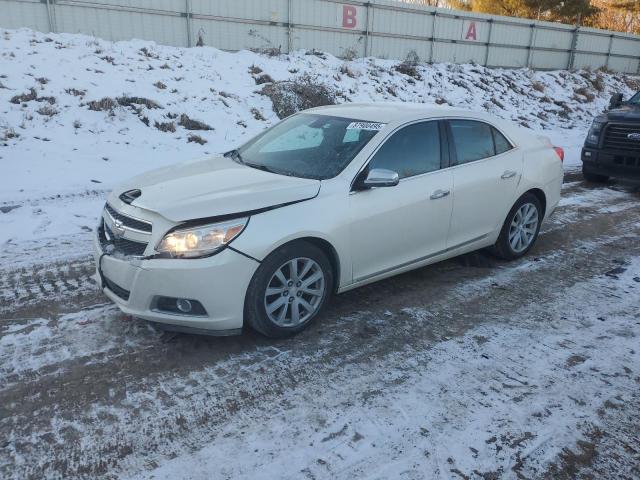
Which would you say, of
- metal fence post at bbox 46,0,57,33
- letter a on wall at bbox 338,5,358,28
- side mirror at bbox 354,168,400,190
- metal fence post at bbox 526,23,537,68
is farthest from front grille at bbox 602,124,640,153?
metal fence post at bbox 526,23,537,68

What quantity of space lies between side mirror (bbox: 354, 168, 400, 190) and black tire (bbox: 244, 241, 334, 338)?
0.62 m

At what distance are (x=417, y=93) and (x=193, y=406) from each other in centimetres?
1534

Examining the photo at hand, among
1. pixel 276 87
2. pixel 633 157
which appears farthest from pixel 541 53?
pixel 633 157

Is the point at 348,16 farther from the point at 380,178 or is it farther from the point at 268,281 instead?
the point at 268,281

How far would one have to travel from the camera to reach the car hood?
358cm

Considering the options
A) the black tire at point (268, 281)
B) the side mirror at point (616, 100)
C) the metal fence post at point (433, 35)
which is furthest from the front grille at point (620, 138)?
the metal fence post at point (433, 35)

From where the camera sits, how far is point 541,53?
23672 mm

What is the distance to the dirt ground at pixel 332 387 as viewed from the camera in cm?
273

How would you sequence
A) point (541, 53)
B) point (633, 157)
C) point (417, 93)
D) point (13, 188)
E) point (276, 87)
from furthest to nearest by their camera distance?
point (541, 53) < point (417, 93) < point (276, 87) < point (633, 157) < point (13, 188)

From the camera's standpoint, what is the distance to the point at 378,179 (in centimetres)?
404

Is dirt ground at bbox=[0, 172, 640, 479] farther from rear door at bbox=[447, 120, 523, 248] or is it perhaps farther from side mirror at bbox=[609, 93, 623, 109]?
side mirror at bbox=[609, 93, 623, 109]

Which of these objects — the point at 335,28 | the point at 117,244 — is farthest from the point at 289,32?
the point at 117,244

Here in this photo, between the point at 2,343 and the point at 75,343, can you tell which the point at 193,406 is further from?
the point at 2,343

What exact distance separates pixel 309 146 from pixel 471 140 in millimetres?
1592
